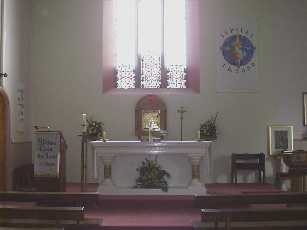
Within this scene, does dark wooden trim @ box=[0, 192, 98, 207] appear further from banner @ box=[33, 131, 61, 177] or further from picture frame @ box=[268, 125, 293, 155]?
picture frame @ box=[268, 125, 293, 155]

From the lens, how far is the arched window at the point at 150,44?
37.6 feet

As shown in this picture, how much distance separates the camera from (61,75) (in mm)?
11359

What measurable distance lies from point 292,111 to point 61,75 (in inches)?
219

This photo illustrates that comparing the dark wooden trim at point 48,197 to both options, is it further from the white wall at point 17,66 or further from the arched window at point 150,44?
the arched window at point 150,44

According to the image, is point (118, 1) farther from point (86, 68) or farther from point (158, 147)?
point (158, 147)

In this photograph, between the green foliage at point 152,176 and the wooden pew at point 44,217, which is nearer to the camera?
the wooden pew at point 44,217

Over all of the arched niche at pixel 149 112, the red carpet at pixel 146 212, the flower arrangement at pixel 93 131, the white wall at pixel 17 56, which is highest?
the white wall at pixel 17 56

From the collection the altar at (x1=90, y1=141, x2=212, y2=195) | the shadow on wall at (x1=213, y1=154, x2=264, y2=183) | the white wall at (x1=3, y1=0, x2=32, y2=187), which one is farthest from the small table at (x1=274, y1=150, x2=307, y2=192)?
the white wall at (x1=3, y1=0, x2=32, y2=187)

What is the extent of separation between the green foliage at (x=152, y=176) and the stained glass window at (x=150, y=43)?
127 inches

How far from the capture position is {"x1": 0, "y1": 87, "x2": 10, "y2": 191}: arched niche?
927 cm

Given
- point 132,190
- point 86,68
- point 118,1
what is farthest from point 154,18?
point 132,190

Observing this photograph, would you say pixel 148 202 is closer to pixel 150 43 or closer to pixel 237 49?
pixel 150 43

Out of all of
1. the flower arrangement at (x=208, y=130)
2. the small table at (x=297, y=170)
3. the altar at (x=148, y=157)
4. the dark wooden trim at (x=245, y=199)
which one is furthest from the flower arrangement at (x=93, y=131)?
the dark wooden trim at (x=245, y=199)

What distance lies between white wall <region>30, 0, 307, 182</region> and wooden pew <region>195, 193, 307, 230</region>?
5.62 meters
